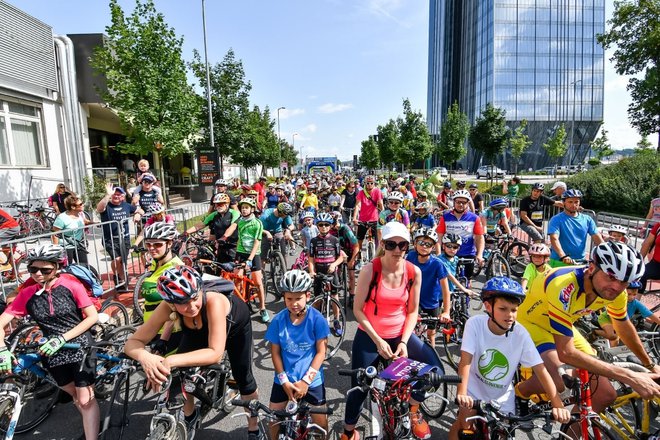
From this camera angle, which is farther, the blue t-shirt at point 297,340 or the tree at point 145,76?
the tree at point 145,76

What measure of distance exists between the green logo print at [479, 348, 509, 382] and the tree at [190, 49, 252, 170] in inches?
937

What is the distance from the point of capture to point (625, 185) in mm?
16359

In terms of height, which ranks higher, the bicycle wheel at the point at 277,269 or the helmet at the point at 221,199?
the helmet at the point at 221,199

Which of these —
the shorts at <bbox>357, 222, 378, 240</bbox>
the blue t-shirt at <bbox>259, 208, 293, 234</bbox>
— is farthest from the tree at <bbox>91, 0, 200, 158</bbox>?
the shorts at <bbox>357, 222, 378, 240</bbox>

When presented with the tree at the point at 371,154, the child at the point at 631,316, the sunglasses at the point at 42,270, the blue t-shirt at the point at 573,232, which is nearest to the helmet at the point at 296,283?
the sunglasses at the point at 42,270

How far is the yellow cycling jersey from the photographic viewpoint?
9.31 ft

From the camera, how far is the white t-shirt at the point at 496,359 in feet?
9.09

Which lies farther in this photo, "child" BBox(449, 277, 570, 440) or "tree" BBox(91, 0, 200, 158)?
"tree" BBox(91, 0, 200, 158)

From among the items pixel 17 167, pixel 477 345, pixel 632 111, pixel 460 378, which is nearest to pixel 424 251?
pixel 477 345

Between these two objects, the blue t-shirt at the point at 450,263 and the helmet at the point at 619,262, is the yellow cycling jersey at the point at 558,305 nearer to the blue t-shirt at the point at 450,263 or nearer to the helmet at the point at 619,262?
the helmet at the point at 619,262

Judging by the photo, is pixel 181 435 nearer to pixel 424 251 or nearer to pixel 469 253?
pixel 424 251

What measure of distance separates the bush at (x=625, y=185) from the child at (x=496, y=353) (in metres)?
17.2

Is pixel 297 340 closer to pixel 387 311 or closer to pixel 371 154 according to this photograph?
pixel 387 311

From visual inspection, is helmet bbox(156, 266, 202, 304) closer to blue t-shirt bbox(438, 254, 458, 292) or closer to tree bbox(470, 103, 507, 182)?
blue t-shirt bbox(438, 254, 458, 292)
